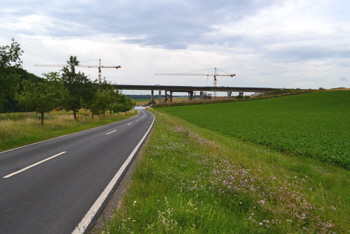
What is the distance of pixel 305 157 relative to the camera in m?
10.5

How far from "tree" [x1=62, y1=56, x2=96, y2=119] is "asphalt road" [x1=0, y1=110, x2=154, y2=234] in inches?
799

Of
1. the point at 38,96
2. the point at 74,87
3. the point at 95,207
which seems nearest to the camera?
the point at 95,207

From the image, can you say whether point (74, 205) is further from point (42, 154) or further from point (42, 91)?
point (42, 91)

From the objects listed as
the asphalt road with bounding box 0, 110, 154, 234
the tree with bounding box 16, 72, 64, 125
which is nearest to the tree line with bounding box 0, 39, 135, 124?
the tree with bounding box 16, 72, 64, 125

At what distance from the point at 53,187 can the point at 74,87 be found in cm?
2661

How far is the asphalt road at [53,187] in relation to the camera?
3.79 m

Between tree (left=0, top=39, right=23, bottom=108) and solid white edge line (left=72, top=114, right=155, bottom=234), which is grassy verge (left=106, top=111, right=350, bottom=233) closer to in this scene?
solid white edge line (left=72, top=114, right=155, bottom=234)

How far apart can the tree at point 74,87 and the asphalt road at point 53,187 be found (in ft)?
66.5

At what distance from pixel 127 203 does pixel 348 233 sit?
397 cm

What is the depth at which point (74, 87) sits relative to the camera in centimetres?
2912

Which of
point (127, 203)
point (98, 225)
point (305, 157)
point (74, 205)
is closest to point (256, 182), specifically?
point (127, 203)

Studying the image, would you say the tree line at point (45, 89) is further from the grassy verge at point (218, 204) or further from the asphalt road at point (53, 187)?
the grassy verge at point (218, 204)

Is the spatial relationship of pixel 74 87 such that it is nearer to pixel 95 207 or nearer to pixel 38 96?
pixel 38 96

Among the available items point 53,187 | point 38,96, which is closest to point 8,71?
point 38,96
